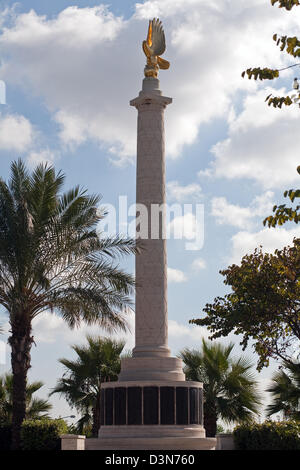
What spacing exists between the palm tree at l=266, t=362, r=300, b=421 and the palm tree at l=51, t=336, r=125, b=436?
792 centimetres

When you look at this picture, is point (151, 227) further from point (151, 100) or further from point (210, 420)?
point (210, 420)

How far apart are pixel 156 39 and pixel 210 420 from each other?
19624 millimetres

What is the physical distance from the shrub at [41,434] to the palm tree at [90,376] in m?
5.39

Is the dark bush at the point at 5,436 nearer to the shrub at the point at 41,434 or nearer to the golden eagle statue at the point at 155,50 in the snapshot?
the shrub at the point at 41,434

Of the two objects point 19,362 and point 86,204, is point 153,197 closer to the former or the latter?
point 86,204

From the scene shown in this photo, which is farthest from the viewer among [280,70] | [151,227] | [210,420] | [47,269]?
[210,420]

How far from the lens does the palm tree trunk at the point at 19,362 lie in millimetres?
25391

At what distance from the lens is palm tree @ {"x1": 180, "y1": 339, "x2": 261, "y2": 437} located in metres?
32.4

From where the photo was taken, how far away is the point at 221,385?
3322cm

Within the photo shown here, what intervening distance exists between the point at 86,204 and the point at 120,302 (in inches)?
165

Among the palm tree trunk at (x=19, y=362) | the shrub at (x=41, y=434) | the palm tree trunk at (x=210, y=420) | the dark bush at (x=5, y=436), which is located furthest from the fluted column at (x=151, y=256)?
the palm tree trunk at (x=19, y=362)

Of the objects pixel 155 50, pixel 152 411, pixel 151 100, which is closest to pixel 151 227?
pixel 151 100
